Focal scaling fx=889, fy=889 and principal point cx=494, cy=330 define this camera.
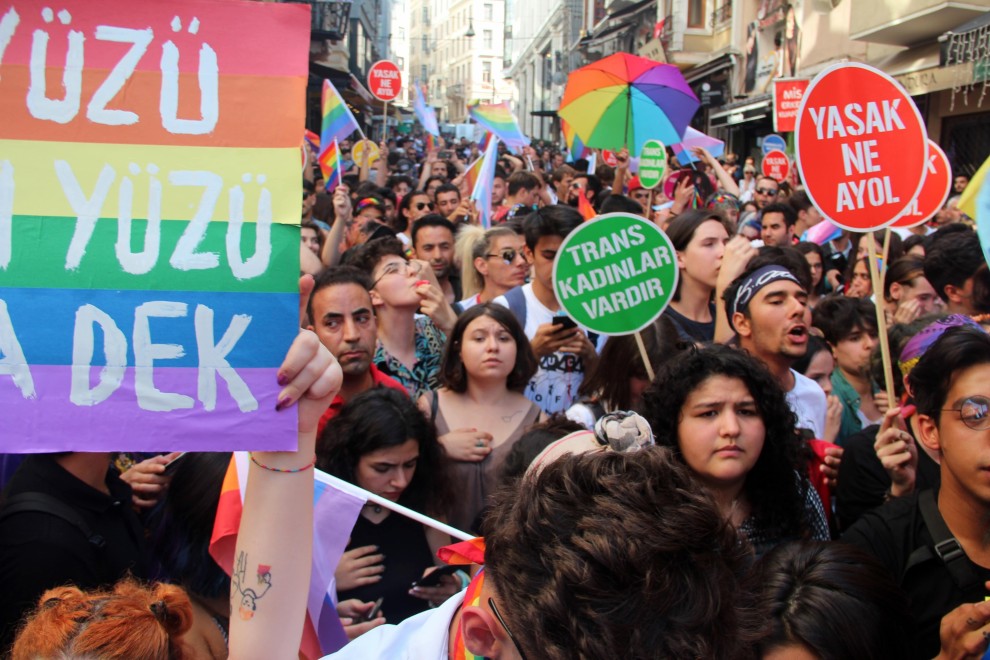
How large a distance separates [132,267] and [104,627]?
68 centimetres

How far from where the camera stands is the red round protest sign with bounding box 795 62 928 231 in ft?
11.5

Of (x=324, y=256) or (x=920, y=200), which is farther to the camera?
(x=324, y=256)

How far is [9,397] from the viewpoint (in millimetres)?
1625

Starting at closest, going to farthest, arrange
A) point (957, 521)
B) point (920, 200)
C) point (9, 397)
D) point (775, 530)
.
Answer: point (9, 397), point (957, 521), point (775, 530), point (920, 200)

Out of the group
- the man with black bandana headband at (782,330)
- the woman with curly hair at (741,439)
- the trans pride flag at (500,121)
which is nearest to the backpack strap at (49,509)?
the woman with curly hair at (741,439)

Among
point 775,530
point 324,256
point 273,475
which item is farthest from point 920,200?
point 273,475

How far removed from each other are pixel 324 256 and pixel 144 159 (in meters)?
5.59

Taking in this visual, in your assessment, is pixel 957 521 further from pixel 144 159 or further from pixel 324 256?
pixel 324 256

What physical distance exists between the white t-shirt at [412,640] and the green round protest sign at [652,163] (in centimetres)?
782

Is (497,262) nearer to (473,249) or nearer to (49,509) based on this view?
(473,249)

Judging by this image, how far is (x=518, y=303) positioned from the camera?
481cm

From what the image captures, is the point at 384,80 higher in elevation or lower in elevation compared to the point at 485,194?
higher

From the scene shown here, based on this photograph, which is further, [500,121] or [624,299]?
[500,121]

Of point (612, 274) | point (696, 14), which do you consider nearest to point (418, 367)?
point (612, 274)
